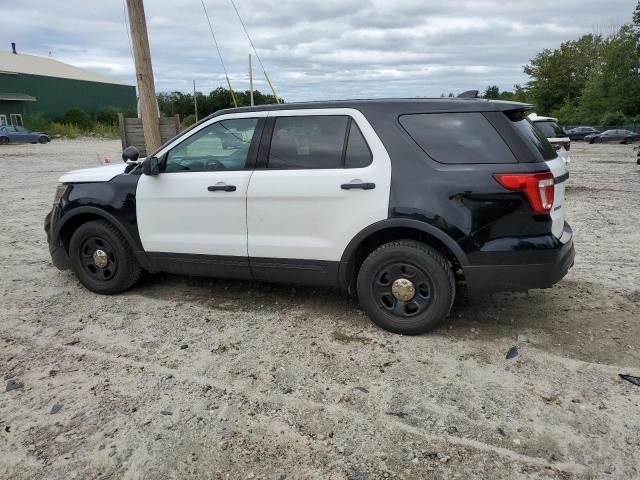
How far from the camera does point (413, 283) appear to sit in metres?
4.01

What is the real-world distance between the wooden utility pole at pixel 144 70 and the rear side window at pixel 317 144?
5085 mm

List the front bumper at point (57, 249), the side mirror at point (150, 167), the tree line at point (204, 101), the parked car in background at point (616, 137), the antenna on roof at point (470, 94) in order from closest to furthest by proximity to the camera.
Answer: the antenna on roof at point (470, 94), the side mirror at point (150, 167), the front bumper at point (57, 249), the tree line at point (204, 101), the parked car in background at point (616, 137)

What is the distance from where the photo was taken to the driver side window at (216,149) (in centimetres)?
447

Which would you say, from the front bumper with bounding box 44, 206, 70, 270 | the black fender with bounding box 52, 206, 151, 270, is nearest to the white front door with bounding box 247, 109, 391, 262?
the black fender with bounding box 52, 206, 151, 270

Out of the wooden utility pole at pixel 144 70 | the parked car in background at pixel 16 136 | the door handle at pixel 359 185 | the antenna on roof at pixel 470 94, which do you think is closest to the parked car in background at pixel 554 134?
the antenna on roof at pixel 470 94

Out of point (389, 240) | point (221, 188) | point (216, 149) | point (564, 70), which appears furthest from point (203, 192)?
point (564, 70)

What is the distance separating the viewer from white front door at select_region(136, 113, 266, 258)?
443 centimetres

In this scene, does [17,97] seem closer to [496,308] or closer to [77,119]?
[77,119]

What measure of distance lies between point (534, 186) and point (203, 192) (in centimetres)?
267

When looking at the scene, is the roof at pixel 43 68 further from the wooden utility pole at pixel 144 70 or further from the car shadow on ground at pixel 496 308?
the car shadow on ground at pixel 496 308

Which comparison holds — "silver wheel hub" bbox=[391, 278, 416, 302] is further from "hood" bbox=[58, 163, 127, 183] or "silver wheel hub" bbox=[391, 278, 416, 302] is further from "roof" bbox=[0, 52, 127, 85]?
"roof" bbox=[0, 52, 127, 85]

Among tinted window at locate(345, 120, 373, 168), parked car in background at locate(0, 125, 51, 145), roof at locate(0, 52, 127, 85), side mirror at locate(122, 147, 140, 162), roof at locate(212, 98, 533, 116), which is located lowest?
parked car in background at locate(0, 125, 51, 145)

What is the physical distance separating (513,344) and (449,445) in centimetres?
145

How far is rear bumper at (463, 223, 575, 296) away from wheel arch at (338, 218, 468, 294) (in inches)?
5.6
